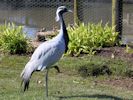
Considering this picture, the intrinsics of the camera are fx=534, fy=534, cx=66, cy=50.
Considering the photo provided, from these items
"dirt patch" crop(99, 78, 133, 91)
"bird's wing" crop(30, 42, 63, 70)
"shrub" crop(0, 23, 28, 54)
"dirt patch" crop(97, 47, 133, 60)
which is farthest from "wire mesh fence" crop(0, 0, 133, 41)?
"bird's wing" crop(30, 42, 63, 70)

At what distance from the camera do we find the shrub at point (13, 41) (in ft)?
42.7

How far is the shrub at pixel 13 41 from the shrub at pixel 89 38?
117cm

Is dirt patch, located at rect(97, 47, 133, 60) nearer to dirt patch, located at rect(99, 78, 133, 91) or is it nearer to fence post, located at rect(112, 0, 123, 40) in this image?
fence post, located at rect(112, 0, 123, 40)

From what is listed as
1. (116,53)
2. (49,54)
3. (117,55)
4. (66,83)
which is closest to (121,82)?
(66,83)

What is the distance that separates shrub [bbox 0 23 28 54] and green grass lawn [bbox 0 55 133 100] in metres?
0.31

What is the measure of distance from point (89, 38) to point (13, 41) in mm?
1854

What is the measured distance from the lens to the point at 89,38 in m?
13.0

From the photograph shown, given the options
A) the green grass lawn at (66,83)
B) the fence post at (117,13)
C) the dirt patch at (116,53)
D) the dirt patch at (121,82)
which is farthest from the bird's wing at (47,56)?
the fence post at (117,13)

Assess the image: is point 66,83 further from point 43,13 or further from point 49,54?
point 43,13

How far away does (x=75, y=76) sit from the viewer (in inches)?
438

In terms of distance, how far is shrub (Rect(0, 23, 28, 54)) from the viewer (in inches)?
512

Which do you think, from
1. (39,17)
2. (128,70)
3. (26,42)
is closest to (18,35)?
(26,42)

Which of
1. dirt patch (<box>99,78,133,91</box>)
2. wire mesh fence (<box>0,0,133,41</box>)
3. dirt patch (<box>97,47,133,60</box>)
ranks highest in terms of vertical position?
wire mesh fence (<box>0,0,133,41</box>)

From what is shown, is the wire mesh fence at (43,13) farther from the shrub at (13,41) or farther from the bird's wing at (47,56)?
the bird's wing at (47,56)
